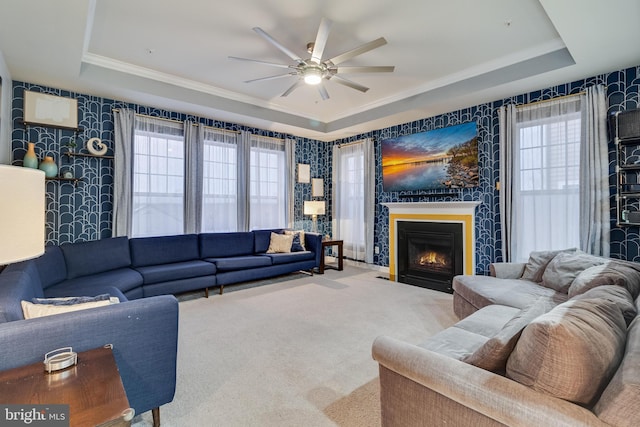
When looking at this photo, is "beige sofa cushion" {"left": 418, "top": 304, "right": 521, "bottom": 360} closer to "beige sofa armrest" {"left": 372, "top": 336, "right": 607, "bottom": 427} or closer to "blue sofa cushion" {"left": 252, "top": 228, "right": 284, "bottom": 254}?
"beige sofa armrest" {"left": 372, "top": 336, "right": 607, "bottom": 427}

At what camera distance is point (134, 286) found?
135 inches

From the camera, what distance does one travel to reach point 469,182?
442cm

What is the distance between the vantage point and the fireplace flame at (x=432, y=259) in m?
4.68

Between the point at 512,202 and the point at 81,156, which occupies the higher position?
the point at 81,156

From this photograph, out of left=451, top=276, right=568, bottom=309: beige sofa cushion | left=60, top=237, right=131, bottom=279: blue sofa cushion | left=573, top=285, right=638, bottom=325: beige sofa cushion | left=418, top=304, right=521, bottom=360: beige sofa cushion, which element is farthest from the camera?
left=60, top=237, right=131, bottom=279: blue sofa cushion

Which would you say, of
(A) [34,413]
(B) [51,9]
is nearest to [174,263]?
(B) [51,9]

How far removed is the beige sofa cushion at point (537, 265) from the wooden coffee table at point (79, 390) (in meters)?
3.53

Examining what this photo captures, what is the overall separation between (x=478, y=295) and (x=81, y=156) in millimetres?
5037

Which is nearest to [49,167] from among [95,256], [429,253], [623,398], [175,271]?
[95,256]

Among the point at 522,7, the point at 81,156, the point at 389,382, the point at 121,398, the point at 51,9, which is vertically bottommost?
the point at 389,382

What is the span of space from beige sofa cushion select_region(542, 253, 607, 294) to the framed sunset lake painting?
1.75 m

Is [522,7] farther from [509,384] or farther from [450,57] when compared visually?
[509,384]

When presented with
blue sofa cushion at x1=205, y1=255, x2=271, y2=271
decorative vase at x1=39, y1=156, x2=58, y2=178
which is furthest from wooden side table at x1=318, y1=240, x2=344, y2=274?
decorative vase at x1=39, y1=156, x2=58, y2=178

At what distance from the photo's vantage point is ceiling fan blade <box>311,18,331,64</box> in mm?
2376
